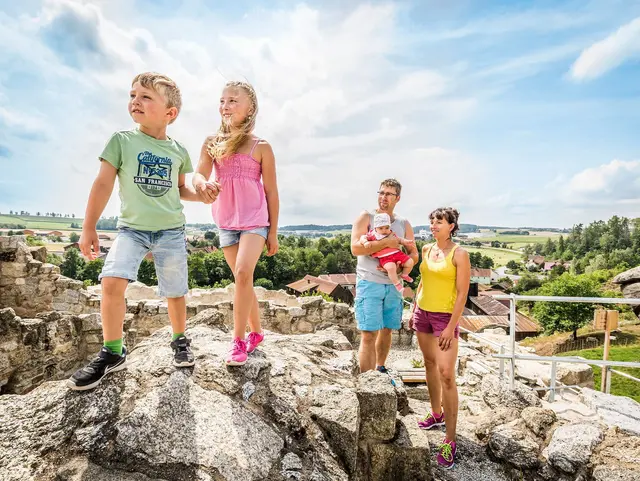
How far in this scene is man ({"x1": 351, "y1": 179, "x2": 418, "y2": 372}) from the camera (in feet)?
13.1

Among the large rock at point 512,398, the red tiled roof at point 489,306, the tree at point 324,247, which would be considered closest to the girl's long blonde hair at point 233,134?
the large rock at point 512,398

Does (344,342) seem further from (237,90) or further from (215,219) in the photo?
(237,90)

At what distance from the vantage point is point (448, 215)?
386 cm

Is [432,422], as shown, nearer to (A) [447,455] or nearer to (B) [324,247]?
(A) [447,455]

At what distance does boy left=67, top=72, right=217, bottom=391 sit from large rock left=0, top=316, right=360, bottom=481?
0.50 feet

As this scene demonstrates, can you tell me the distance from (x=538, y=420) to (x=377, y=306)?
72.0 inches

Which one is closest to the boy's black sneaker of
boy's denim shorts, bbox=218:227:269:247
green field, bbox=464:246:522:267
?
boy's denim shorts, bbox=218:227:269:247

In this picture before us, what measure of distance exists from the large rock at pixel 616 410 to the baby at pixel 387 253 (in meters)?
2.77

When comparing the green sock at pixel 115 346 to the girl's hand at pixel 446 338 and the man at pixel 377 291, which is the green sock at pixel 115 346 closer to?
the man at pixel 377 291

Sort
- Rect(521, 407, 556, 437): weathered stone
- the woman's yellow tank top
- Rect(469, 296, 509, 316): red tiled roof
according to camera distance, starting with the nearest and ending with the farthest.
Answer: the woman's yellow tank top < Rect(521, 407, 556, 437): weathered stone < Rect(469, 296, 509, 316): red tiled roof

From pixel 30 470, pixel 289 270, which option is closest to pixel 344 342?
pixel 30 470

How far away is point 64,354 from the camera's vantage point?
6348 mm

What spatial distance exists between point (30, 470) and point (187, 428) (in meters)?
0.76

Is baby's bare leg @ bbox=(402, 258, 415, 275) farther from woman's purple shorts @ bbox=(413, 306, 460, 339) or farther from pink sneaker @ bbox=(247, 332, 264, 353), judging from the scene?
pink sneaker @ bbox=(247, 332, 264, 353)
